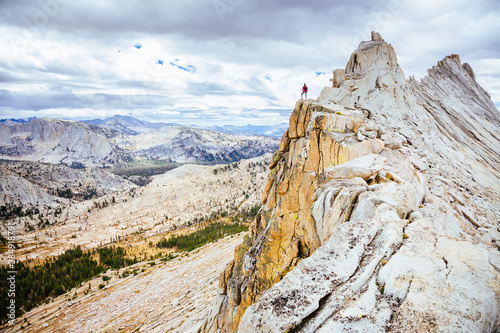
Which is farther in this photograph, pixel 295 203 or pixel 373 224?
pixel 295 203

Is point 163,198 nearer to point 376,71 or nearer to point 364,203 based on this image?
point 376,71

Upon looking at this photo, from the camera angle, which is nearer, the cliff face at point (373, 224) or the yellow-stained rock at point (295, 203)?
the cliff face at point (373, 224)

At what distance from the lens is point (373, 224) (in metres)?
8.81

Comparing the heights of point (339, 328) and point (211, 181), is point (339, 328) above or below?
above

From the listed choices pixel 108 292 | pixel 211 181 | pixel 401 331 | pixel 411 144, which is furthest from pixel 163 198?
pixel 401 331

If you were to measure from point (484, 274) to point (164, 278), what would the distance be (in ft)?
168

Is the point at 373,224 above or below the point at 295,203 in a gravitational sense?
above

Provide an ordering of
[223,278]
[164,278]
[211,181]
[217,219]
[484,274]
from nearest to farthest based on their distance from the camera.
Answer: [484,274]
[223,278]
[164,278]
[217,219]
[211,181]

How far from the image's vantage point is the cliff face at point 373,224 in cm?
582

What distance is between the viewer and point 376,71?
95.4 feet

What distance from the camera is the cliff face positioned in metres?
5.82

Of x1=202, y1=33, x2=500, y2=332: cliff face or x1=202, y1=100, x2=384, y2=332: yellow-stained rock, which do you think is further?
x1=202, y1=100, x2=384, y2=332: yellow-stained rock

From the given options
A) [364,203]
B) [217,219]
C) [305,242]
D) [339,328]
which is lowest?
[217,219]

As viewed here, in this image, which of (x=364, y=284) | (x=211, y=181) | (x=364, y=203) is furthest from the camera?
(x=211, y=181)
